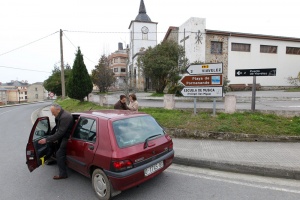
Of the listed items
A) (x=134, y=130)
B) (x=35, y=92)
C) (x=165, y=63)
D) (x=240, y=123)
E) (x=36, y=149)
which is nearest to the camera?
(x=134, y=130)

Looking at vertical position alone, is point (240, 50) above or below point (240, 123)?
above

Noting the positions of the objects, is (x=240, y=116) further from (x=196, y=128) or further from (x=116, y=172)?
(x=116, y=172)

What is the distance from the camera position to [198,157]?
441 centimetres

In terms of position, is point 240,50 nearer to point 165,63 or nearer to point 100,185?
point 165,63

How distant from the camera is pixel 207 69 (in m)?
7.14

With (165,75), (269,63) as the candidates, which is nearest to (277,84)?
(269,63)

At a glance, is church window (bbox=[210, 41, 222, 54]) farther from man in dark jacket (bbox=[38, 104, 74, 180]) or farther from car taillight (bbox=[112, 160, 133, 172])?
car taillight (bbox=[112, 160, 133, 172])

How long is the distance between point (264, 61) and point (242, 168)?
1054 inches

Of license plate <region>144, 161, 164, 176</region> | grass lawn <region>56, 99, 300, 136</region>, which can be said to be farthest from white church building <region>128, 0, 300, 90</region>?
license plate <region>144, 161, 164, 176</region>

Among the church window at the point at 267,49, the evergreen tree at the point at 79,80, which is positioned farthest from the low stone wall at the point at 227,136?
the church window at the point at 267,49

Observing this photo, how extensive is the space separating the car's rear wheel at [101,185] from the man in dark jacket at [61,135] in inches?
40.0

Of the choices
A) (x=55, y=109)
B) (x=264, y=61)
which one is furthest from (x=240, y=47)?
(x=55, y=109)

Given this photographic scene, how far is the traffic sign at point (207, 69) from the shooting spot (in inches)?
273

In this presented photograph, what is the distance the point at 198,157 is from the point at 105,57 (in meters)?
30.6
